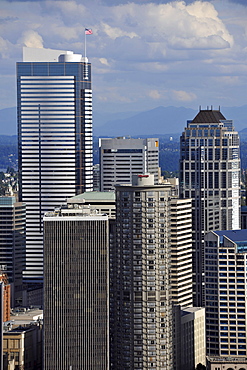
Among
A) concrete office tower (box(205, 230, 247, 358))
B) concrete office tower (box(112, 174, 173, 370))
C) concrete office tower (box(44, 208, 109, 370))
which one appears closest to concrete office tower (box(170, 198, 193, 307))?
concrete office tower (box(205, 230, 247, 358))

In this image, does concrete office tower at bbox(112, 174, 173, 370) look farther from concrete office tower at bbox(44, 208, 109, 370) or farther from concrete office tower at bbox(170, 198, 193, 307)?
concrete office tower at bbox(170, 198, 193, 307)

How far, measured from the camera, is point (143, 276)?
153 metres

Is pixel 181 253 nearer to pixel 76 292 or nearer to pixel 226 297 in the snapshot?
pixel 226 297

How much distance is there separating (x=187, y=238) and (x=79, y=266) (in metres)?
46.5

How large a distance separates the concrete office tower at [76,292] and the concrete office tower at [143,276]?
639 centimetres

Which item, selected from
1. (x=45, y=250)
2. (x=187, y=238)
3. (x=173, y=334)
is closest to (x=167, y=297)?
(x=173, y=334)

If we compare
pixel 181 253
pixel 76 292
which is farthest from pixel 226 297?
pixel 76 292

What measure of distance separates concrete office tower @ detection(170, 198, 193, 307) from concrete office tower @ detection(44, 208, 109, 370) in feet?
113

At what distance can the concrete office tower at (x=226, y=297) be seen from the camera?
170 meters

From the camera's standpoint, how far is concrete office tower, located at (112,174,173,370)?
15288cm

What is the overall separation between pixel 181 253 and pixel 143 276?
112 ft

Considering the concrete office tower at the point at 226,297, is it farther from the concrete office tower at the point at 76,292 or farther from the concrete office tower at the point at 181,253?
the concrete office tower at the point at 76,292

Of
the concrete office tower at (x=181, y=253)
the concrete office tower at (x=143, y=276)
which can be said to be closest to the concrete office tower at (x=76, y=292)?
the concrete office tower at (x=143, y=276)

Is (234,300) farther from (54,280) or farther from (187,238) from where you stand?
(54,280)
